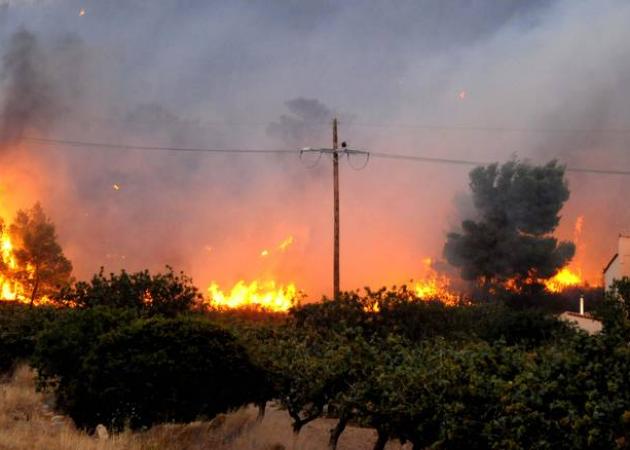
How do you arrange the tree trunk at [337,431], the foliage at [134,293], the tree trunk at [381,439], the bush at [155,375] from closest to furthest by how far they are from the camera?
the tree trunk at [381,439], the bush at [155,375], the tree trunk at [337,431], the foliage at [134,293]

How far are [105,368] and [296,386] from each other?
335cm

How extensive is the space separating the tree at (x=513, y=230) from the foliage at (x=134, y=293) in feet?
168

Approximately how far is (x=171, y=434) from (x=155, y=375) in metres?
0.97

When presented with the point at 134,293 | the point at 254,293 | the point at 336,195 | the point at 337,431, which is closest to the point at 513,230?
the point at 254,293

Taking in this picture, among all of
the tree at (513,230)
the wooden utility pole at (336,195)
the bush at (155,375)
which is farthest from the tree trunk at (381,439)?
the tree at (513,230)

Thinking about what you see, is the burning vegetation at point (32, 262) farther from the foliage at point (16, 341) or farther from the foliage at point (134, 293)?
the foliage at point (16, 341)

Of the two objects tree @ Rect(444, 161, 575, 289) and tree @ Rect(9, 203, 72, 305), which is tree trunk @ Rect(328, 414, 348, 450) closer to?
tree @ Rect(9, 203, 72, 305)

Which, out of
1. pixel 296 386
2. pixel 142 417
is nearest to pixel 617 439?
pixel 296 386

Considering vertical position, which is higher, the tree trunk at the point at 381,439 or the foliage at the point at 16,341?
the foliage at the point at 16,341

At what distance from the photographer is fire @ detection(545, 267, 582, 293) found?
70.3m

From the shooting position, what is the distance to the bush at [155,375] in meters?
12.0

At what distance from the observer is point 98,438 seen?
1128 cm

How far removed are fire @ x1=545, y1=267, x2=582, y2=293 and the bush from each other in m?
61.4

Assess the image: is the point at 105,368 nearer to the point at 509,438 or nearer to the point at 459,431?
the point at 459,431
